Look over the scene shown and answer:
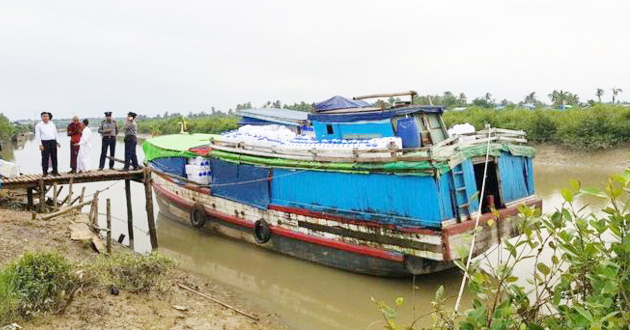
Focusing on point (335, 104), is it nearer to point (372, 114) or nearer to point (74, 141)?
point (372, 114)

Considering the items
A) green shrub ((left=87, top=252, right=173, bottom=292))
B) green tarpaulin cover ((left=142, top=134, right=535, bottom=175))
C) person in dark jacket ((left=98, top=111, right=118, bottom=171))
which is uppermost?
person in dark jacket ((left=98, top=111, right=118, bottom=171))

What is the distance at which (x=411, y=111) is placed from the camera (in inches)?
408

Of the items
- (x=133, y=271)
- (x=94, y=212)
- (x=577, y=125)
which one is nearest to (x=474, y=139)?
(x=133, y=271)

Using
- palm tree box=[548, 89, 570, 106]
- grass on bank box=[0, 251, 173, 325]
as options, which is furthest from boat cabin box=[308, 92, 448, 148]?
palm tree box=[548, 89, 570, 106]

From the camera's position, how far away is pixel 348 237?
33.1 feet

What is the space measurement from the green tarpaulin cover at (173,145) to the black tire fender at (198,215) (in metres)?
1.48

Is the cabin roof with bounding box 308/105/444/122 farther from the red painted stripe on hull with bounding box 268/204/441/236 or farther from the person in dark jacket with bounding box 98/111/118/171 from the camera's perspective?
the person in dark jacket with bounding box 98/111/118/171

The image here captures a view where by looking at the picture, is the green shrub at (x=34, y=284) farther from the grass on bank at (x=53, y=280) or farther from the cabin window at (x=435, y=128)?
the cabin window at (x=435, y=128)

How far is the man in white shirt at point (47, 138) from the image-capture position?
1089 cm

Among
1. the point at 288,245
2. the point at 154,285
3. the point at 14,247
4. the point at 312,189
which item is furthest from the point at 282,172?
the point at 14,247

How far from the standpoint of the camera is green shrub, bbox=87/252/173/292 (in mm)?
6938

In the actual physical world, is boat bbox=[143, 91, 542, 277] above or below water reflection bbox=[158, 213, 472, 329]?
above

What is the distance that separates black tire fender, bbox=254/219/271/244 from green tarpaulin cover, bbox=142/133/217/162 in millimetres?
3244

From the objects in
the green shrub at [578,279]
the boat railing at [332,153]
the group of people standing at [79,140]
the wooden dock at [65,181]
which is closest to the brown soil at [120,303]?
the wooden dock at [65,181]
